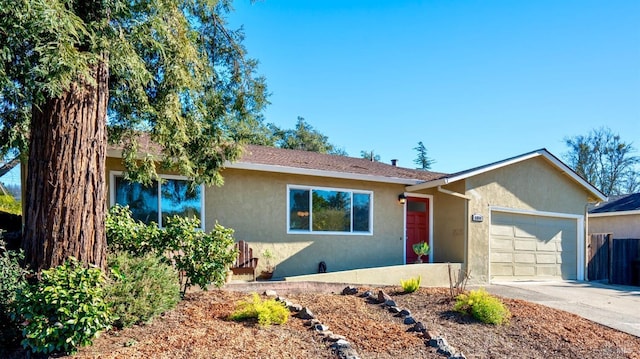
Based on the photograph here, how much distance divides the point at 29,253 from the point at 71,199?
0.80m

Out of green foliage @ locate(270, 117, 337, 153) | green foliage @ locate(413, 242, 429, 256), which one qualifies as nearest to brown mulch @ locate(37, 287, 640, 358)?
green foliage @ locate(413, 242, 429, 256)

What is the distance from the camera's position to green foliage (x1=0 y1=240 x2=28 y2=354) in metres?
4.52

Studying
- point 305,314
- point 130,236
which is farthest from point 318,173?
point 130,236

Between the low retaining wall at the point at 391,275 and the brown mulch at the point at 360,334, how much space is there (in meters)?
2.33

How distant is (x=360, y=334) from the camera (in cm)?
542

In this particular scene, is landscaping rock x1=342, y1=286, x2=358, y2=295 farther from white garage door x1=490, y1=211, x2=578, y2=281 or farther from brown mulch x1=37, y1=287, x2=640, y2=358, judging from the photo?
white garage door x1=490, y1=211, x2=578, y2=281

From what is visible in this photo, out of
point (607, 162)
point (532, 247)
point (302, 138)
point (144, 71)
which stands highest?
point (302, 138)

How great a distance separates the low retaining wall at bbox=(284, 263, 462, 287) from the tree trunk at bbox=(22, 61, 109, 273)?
5.17 metres

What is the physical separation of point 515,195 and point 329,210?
5.82 meters

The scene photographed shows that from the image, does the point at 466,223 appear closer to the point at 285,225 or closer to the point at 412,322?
the point at 285,225

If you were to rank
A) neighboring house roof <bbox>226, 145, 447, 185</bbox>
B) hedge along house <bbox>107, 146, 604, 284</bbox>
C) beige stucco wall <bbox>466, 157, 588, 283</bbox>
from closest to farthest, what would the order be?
hedge along house <bbox>107, 146, 604, 284</bbox> < neighboring house roof <bbox>226, 145, 447, 185</bbox> < beige stucco wall <bbox>466, 157, 588, 283</bbox>

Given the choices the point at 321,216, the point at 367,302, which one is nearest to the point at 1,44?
the point at 367,302

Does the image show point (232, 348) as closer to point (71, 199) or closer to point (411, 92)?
point (71, 199)

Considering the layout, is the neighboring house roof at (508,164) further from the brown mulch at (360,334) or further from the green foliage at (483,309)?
the green foliage at (483,309)
